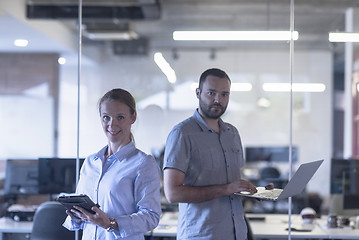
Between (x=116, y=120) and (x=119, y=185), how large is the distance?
298 mm

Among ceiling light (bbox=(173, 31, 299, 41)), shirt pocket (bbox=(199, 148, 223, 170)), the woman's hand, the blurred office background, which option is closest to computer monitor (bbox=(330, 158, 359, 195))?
the blurred office background

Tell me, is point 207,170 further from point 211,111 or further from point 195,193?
point 211,111

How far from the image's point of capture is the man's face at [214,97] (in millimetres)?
3078

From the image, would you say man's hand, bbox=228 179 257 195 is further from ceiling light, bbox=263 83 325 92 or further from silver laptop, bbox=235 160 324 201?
ceiling light, bbox=263 83 325 92

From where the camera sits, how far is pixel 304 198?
9.05 metres

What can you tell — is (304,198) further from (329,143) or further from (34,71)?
(34,71)

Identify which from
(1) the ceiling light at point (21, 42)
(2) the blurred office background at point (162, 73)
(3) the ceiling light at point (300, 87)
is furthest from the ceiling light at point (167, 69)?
Result: (3) the ceiling light at point (300, 87)

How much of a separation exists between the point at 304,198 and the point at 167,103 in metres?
2.71

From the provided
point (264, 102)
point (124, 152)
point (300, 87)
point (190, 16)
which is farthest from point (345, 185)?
point (264, 102)

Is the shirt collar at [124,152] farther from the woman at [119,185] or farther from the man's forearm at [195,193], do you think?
the man's forearm at [195,193]

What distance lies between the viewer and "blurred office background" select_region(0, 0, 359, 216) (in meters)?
7.70

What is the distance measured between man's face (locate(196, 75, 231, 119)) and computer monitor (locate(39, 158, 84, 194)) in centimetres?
248

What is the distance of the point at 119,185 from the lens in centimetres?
248

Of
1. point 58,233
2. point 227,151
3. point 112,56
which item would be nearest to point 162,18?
point 112,56
